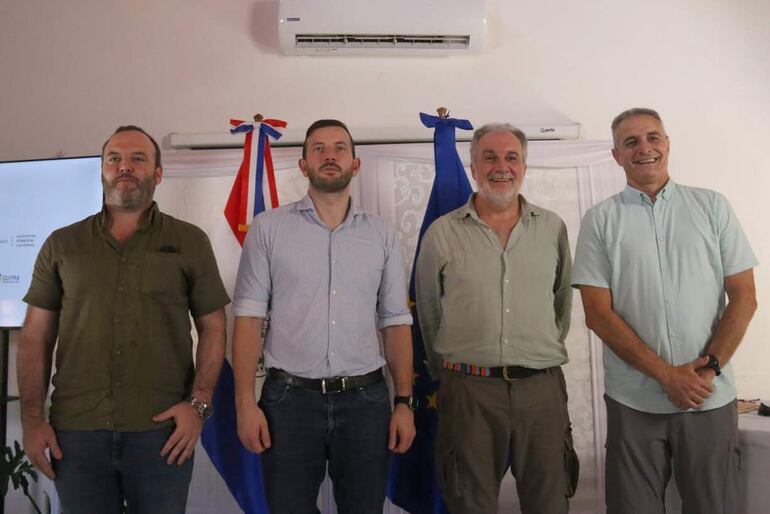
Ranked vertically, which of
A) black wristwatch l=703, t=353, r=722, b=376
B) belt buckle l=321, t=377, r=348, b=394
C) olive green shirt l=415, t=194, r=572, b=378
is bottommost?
belt buckle l=321, t=377, r=348, b=394

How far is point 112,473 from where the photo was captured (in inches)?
67.1

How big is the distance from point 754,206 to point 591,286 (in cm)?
173

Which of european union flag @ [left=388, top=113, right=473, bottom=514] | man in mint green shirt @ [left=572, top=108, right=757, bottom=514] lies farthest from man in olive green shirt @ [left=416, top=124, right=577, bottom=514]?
european union flag @ [left=388, top=113, right=473, bottom=514]

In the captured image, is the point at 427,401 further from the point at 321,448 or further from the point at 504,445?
the point at 321,448

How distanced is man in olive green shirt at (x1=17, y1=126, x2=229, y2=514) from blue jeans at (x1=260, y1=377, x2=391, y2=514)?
0.89ft

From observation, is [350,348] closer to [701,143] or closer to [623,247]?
[623,247]

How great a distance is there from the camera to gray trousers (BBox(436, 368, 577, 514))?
6.13 feet

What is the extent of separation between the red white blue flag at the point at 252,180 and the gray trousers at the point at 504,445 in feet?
4.33

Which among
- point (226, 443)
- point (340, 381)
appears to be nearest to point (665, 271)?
point (340, 381)

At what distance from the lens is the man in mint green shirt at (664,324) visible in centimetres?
179

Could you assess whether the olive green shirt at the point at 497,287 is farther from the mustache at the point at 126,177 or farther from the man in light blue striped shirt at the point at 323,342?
the mustache at the point at 126,177

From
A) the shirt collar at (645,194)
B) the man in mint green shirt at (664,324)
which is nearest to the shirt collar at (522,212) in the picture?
the man in mint green shirt at (664,324)

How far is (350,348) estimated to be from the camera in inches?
72.9

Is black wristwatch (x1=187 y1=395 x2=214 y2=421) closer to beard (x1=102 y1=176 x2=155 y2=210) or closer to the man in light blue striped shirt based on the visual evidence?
the man in light blue striped shirt
